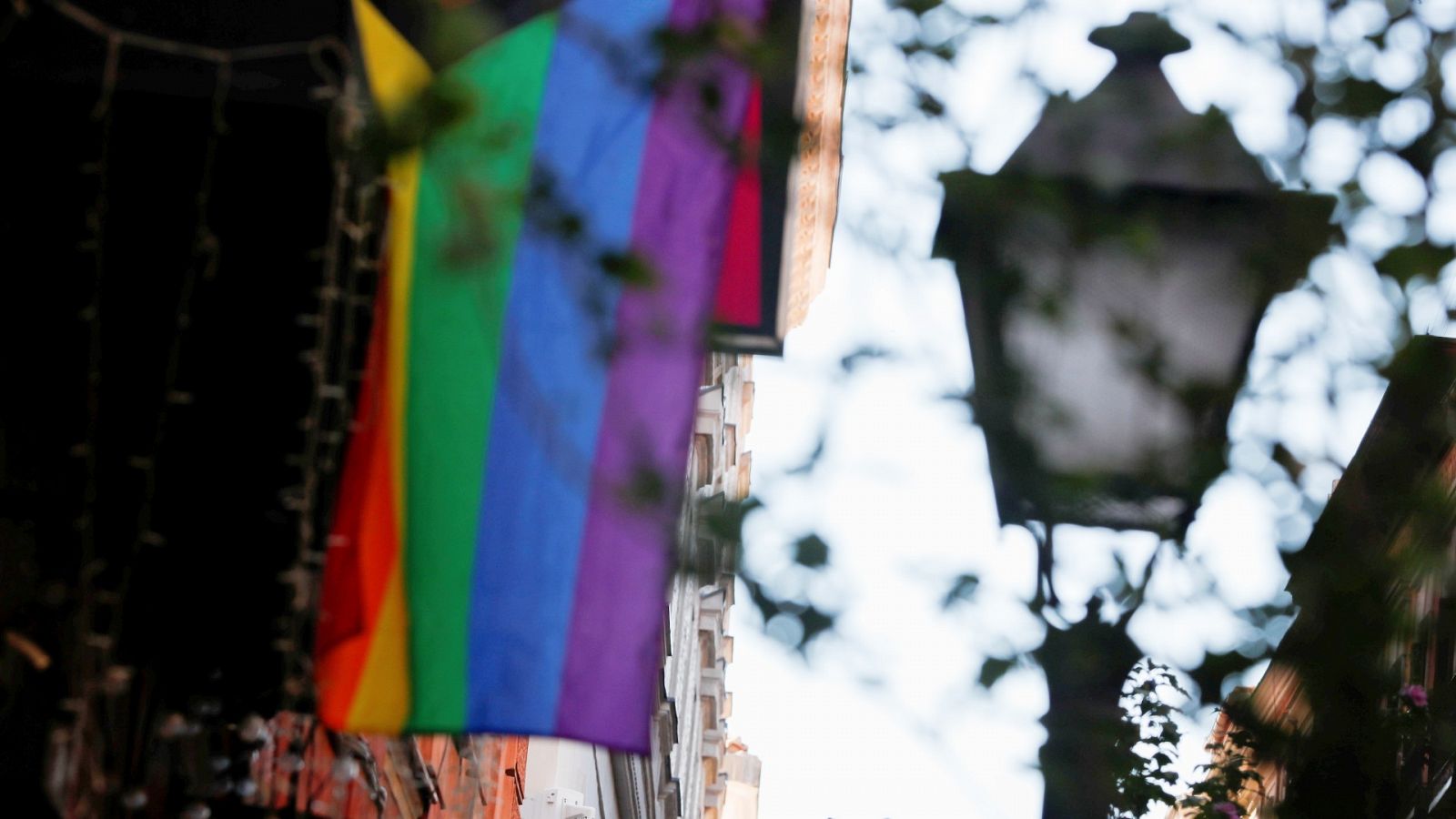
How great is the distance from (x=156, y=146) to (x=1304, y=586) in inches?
121

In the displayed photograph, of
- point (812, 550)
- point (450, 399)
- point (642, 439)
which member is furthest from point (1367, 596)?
point (450, 399)

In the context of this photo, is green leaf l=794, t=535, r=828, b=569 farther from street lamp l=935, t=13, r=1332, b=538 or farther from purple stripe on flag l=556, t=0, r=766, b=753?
purple stripe on flag l=556, t=0, r=766, b=753

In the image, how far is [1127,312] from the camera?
10.5ft

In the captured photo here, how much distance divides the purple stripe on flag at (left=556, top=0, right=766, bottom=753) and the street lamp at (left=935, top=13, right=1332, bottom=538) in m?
1.34

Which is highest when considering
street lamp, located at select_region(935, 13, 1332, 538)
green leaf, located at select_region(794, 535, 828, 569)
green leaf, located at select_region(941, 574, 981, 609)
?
street lamp, located at select_region(935, 13, 1332, 538)

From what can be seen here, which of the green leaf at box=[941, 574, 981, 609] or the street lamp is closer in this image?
the street lamp

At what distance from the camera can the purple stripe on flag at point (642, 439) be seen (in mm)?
4551

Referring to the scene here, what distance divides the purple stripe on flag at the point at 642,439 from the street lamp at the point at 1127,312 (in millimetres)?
1337

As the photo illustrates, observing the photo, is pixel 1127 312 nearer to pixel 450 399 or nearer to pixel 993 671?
pixel 993 671

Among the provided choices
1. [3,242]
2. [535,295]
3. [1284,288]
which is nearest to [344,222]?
[535,295]

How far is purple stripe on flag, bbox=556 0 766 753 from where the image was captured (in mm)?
4551

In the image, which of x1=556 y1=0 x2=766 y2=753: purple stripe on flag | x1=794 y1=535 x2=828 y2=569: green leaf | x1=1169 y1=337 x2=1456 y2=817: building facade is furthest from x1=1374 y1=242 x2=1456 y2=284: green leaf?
x1=556 y1=0 x2=766 y2=753: purple stripe on flag

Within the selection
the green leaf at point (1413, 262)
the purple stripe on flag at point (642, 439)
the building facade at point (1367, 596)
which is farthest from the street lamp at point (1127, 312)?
the purple stripe on flag at point (642, 439)

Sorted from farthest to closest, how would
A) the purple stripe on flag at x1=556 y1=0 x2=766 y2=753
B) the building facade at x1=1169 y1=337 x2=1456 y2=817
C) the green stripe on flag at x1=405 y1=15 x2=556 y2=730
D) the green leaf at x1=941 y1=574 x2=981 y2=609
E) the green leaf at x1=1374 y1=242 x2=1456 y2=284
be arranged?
the purple stripe on flag at x1=556 y1=0 x2=766 y2=753, the green stripe on flag at x1=405 y1=15 x2=556 y2=730, the green leaf at x1=941 y1=574 x2=981 y2=609, the green leaf at x1=1374 y1=242 x2=1456 y2=284, the building facade at x1=1169 y1=337 x2=1456 y2=817
